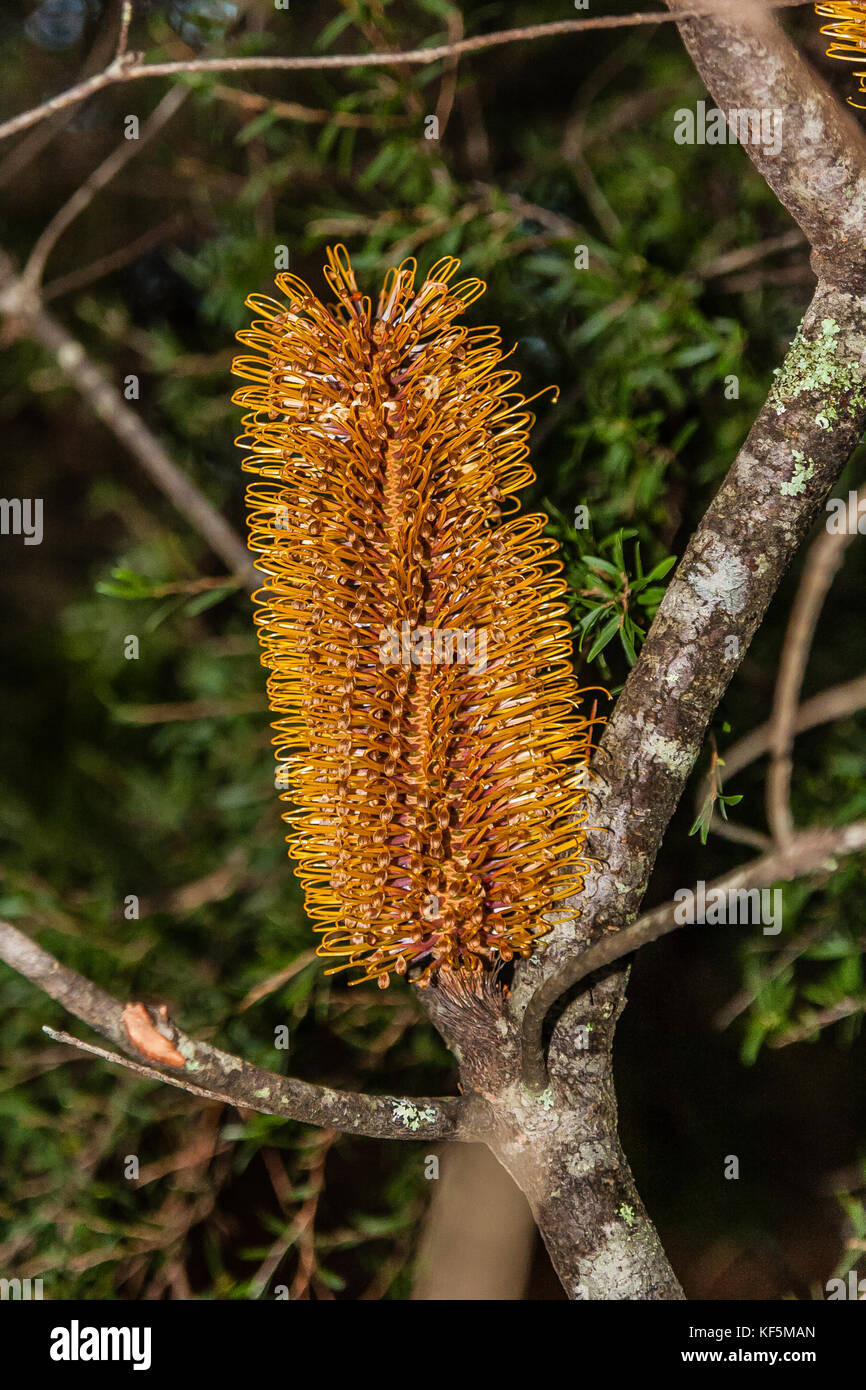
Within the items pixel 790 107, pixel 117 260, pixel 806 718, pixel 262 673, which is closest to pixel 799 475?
pixel 790 107

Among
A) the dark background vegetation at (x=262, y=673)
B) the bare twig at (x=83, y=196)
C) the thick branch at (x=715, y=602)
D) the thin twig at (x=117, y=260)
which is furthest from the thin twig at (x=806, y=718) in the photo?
the thin twig at (x=117, y=260)

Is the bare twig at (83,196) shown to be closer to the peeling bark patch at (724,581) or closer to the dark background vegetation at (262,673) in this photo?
the dark background vegetation at (262,673)

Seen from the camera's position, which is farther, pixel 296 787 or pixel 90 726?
pixel 90 726

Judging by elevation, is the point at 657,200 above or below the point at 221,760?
above

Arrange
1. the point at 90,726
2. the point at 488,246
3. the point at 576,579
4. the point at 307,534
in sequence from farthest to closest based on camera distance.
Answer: the point at 90,726, the point at 488,246, the point at 576,579, the point at 307,534

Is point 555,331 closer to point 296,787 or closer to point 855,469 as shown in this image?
point 855,469

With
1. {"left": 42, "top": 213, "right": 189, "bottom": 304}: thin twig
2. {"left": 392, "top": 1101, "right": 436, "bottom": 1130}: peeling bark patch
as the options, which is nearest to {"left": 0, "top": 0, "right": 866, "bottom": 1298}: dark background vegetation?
{"left": 42, "top": 213, "right": 189, "bottom": 304}: thin twig

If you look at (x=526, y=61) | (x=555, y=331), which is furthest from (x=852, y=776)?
(x=526, y=61)

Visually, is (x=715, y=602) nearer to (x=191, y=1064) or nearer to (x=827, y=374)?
(x=827, y=374)
